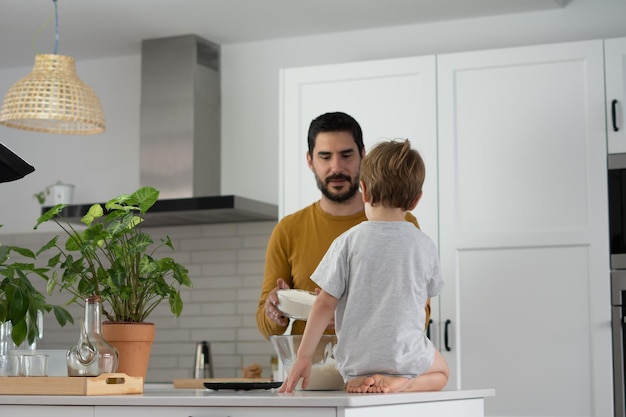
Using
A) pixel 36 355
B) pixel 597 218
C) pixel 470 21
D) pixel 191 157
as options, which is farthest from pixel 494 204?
pixel 36 355

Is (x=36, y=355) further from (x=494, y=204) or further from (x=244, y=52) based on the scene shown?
(x=244, y=52)

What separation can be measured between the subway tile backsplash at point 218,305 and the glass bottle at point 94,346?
290cm

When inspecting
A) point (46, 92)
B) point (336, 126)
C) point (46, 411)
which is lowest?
point (46, 411)

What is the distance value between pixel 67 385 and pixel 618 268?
8.84 feet

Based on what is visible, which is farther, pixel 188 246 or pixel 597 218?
pixel 188 246

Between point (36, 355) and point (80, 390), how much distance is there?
277 mm

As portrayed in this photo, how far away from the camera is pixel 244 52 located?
5.37 m

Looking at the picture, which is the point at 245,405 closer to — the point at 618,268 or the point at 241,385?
the point at 241,385

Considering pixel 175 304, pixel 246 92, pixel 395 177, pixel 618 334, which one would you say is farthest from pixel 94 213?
pixel 246 92

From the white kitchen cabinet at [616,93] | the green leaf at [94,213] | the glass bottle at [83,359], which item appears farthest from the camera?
the white kitchen cabinet at [616,93]

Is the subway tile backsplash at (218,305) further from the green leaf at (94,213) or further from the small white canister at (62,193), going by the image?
the green leaf at (94,213)

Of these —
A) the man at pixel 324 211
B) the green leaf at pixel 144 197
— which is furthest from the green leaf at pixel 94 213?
the man at pixel 324 211

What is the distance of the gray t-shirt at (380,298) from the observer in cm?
200

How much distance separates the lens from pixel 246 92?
5336 millimetres
